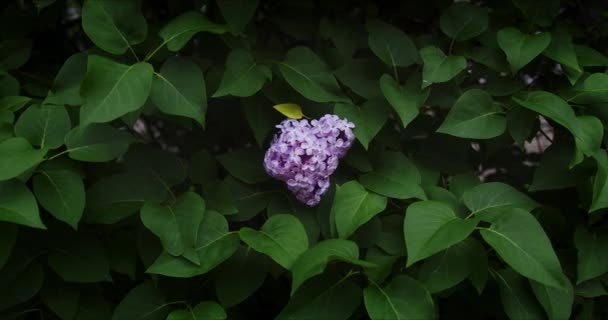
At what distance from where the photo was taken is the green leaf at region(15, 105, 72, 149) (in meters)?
1.68

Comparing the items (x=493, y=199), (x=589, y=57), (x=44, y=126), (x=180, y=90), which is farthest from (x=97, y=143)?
(x=589, y=57)

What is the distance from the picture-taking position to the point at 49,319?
74.2 inches

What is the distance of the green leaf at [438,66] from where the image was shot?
176 centimetres

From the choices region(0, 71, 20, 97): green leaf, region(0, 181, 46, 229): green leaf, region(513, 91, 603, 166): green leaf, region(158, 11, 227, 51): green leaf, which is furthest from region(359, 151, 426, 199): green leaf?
region(0, 71, 20, 97): green leaf

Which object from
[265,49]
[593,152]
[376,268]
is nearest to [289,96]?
[265,49]

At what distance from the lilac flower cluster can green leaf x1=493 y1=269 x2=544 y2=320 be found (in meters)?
0.51

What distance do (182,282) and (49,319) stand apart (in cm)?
39

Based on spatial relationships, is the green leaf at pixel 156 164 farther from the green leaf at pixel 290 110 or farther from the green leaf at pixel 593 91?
the green leaf at pixel 593 91

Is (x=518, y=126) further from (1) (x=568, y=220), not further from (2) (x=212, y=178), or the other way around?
(2) (x=212, y=178)

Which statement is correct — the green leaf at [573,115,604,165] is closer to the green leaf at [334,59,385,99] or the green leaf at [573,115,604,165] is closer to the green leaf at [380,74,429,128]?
the green leaf at [380,74,429,128]

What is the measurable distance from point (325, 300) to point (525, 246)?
0.48m

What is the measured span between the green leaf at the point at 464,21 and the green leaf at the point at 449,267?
0.57 meters

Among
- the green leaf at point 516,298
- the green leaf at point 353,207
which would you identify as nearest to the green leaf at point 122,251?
the green leaf at point 353,207

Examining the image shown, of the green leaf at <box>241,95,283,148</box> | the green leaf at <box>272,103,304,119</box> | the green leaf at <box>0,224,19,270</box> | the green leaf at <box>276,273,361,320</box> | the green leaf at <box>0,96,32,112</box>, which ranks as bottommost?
the green leaf at <box>276,273,361,320</box>
